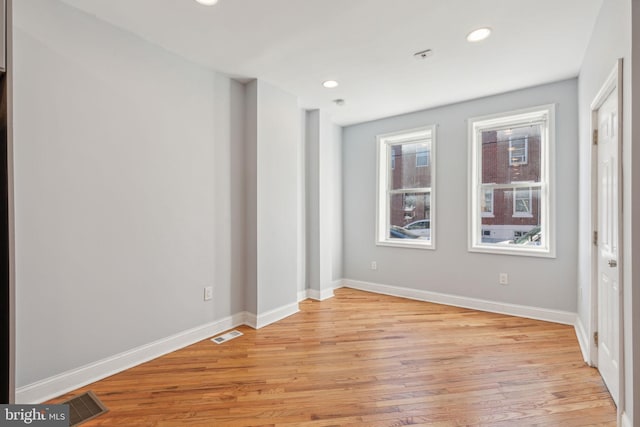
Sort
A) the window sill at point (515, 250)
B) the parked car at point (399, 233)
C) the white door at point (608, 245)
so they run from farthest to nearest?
the parked car at point (399, 233) < the window sill at point (515, 250) < the white door at point (608, 245)

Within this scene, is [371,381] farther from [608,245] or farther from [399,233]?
[399,233]

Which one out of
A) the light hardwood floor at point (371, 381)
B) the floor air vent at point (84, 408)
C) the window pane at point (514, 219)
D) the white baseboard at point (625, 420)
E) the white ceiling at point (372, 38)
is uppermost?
the white ceiling at point (372, 38)

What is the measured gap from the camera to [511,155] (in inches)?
146

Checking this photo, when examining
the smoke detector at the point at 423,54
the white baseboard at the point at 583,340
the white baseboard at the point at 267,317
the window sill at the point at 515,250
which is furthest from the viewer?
the window sill at the point at 515,250

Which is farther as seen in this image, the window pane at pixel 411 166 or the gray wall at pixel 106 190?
the window pane at pixel 411 166

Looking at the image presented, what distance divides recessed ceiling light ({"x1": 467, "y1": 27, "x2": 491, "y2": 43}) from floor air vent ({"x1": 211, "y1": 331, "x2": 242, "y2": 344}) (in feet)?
10.9

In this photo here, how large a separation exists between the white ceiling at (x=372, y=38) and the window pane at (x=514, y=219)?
4.06ft

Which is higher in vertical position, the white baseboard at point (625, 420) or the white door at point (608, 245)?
the white door at point (608, 245)

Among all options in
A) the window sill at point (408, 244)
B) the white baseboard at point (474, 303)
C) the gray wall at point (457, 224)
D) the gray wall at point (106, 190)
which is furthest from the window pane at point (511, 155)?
the gray wall at point (106, 190)

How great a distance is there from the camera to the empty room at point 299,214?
1.88m

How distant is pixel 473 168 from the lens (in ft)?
12.7

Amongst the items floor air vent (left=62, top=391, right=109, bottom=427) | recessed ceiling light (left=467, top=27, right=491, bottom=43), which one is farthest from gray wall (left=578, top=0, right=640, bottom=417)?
floor air vent (left=62, top=391, right=109, bottom=427)

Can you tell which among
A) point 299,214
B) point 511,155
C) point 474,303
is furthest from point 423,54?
point 474,303

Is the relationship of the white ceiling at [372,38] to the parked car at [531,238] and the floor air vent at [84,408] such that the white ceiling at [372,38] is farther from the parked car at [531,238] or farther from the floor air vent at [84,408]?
the floor air vent at [84,408]
